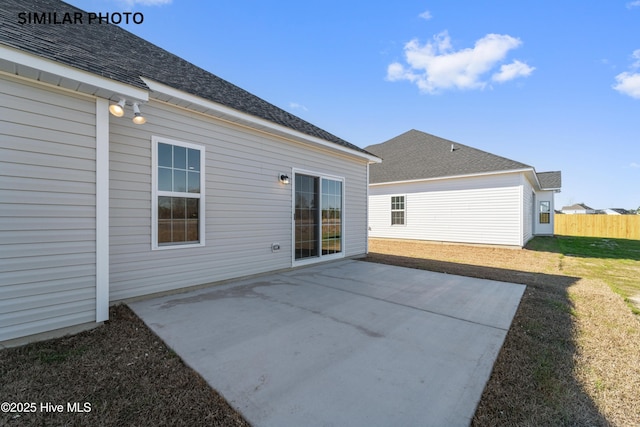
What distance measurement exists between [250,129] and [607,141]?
2481cm

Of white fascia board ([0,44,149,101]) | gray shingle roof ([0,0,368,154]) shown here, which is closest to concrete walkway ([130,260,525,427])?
white fascia board ([0,44,149,101])

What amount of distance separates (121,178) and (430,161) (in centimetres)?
1276

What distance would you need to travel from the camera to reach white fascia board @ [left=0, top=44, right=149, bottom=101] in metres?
2.32

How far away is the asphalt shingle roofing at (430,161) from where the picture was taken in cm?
1104

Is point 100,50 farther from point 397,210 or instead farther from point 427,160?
point 427,160

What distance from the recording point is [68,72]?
262cm

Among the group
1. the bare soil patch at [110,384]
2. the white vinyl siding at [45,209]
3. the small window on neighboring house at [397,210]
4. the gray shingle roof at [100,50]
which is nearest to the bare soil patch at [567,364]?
the bare soil patch at [110,384]

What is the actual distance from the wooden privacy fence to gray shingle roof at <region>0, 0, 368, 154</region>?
21230 mm

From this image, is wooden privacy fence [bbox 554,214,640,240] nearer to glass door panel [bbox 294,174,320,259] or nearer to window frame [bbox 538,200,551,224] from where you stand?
window frame [bbox 538,200,551,224]

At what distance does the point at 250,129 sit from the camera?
16.6ft

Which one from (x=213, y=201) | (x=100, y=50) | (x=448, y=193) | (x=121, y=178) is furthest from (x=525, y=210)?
(x=100, y=50)

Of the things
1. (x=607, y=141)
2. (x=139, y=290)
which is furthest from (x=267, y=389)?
(x=607, y=141)

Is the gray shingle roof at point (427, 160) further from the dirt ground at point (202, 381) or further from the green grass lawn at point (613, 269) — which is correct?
the dirt ground at point (202, 381)

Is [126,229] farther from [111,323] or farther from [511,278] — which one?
[511,278]
